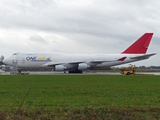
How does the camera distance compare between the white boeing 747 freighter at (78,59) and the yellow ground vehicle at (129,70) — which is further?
the white boeing 747 freighter at (78,59)

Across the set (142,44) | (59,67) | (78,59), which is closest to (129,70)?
(142,44)

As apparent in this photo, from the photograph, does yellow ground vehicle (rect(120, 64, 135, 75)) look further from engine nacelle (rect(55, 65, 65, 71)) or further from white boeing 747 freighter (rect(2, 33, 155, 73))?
engine nacelle (rect(55, 65, 65, 71))

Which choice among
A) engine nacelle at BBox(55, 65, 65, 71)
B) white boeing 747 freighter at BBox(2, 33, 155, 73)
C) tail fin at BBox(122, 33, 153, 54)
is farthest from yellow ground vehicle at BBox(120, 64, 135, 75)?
engine nacelle at BBox(55, 65, 65, 71)

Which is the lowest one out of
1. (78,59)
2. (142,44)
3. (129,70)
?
(129,70)

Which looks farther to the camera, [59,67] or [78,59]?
[78,59]

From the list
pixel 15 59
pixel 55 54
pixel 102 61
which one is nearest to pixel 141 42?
pixel 102 61

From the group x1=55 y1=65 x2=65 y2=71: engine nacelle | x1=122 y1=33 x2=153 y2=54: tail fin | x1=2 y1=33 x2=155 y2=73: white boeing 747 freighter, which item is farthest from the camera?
x1=122 y1=33 x2=153 y2=54: tail fin

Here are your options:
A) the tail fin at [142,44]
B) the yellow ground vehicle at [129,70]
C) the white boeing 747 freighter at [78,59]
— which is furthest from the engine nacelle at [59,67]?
the tail fin at [142,44]

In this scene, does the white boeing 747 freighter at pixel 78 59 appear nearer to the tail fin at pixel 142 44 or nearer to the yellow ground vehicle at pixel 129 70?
the tail fin at pixel 142 44

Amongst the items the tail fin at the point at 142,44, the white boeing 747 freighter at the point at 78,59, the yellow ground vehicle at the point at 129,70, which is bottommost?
the yellow ground vehicle at the point at 129,70

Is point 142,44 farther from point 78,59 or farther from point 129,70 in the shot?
point 78,59

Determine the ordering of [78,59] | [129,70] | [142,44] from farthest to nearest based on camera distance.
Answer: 1. [142,44]
2. [78,59]
3. [129,70]

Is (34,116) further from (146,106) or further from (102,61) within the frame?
(102,61)

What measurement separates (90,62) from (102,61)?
2.06 m
